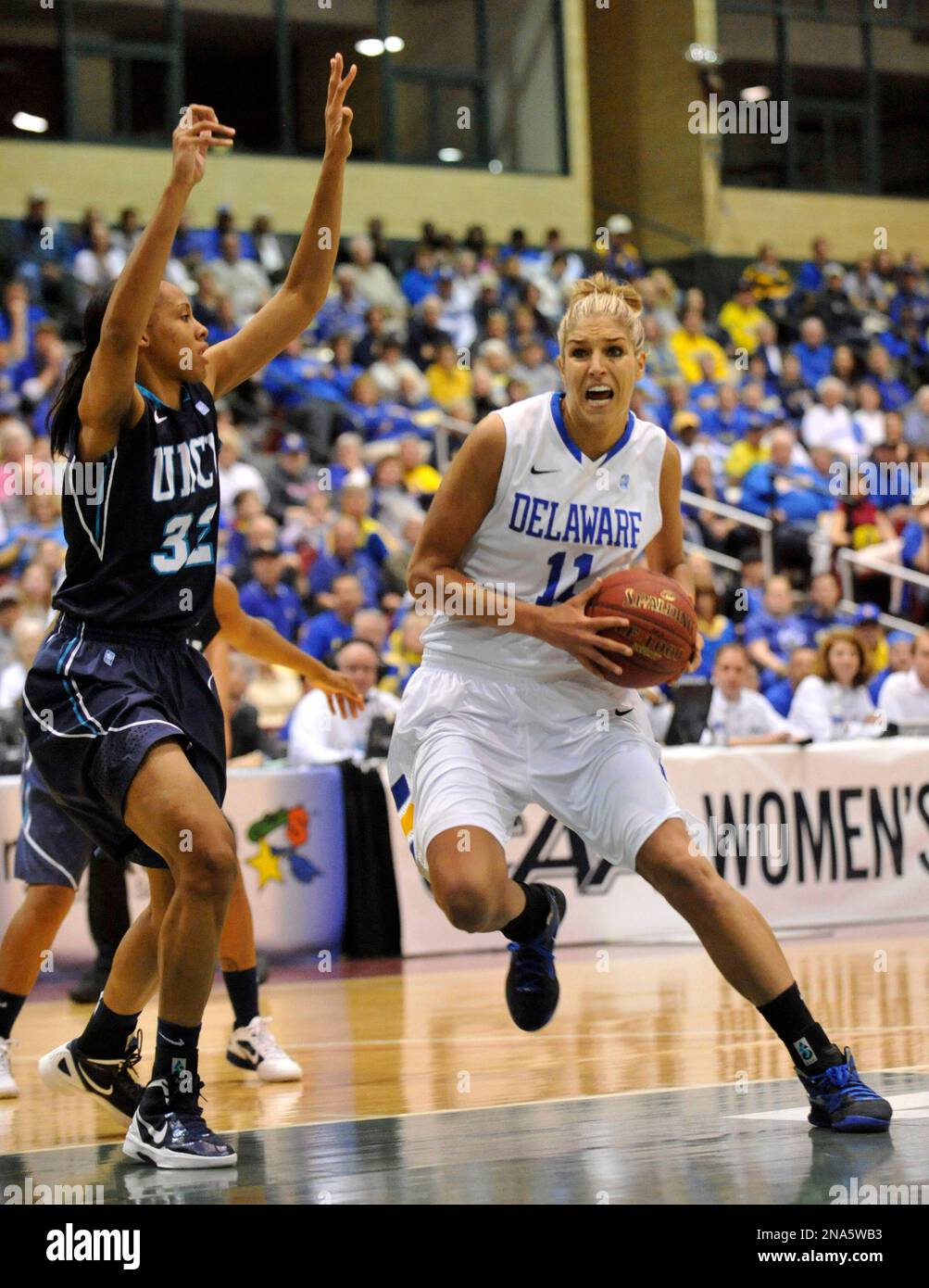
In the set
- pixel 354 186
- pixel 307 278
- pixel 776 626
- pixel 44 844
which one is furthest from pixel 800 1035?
pixel 354 186

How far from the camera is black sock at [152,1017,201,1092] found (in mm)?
4285

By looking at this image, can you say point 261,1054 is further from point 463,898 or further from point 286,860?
point 286,860

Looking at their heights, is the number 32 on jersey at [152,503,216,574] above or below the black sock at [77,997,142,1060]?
above

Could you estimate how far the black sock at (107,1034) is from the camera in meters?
5.01

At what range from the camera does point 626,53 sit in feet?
77.2

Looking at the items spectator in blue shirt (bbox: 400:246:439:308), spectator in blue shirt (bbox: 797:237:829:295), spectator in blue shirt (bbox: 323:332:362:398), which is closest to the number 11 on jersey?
spectator in blue shirt (bbox: 323:332:362:398)

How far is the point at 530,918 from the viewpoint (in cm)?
504

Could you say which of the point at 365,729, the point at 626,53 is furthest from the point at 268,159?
the point at 365,729

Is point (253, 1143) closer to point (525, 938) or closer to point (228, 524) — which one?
point (525, 938)

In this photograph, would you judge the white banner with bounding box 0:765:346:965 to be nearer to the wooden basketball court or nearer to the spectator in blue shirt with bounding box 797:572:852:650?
the wooden basketball court

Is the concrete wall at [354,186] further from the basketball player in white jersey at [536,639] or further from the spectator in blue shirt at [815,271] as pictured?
the basketball player in white jersey at [536,639]

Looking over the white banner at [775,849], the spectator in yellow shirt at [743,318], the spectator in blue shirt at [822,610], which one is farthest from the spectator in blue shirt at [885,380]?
the white banner at [775,849]

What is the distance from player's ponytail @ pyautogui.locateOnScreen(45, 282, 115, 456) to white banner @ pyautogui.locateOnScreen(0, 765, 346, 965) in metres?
5.16
